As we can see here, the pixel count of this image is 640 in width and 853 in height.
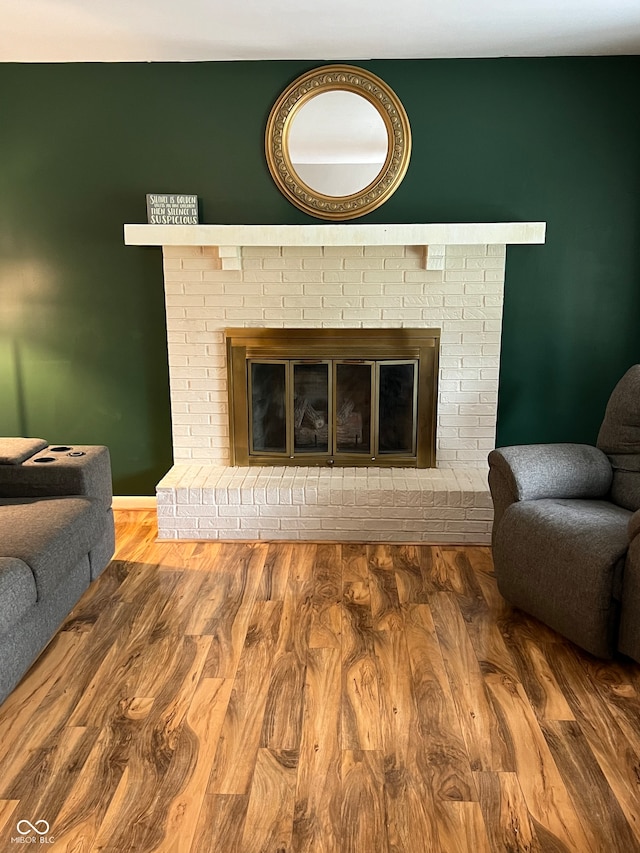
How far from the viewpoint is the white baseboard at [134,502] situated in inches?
159

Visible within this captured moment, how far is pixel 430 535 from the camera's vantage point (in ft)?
11.8

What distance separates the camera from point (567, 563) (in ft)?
8.18

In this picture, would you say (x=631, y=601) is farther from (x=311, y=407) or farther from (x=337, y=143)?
(x=337, y=143)

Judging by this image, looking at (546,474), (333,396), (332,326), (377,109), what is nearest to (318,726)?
(546,474)

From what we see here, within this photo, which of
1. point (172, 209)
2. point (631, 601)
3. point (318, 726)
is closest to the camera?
point (318, 726)

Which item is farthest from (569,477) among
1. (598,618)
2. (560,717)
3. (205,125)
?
(205,125)

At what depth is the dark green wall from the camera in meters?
3.58

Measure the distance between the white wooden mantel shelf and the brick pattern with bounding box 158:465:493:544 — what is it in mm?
1210

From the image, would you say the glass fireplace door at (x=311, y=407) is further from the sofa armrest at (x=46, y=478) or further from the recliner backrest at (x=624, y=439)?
the recliner backrest at (x=624, y=439)

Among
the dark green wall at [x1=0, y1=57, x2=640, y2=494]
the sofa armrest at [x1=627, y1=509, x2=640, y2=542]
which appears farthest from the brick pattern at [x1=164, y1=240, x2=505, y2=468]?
the sofa armrest at [x1=627, y1=509, x2=640, y2=542]

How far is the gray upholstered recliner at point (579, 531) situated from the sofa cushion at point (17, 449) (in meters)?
1.99

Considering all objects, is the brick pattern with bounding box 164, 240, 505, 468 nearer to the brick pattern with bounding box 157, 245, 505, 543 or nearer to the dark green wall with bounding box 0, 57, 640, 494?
the brick pattern with bounding box 157, 245, 505, 543

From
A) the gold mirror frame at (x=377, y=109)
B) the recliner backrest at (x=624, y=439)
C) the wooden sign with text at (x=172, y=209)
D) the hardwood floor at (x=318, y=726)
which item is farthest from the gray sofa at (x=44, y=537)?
the recliner backrest at (x=624, y=439)

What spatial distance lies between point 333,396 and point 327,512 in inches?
25.8
